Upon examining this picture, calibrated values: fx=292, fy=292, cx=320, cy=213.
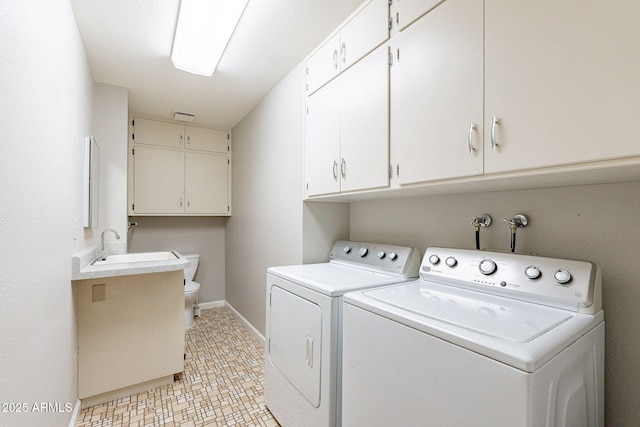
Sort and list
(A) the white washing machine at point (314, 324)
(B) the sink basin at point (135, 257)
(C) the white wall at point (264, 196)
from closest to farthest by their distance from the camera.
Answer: (A) the white washing machine at point (314, 324)
(C) the white wall at point (264, 196)
(B) the sink basin at point (135, 257)

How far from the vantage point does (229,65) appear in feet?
7.48

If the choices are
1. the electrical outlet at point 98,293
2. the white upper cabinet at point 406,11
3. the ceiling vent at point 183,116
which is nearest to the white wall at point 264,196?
the ceiling vent at point 183,116

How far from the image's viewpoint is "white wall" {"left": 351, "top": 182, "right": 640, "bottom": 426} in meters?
1.01

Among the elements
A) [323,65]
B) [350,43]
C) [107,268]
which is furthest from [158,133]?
[350,43]

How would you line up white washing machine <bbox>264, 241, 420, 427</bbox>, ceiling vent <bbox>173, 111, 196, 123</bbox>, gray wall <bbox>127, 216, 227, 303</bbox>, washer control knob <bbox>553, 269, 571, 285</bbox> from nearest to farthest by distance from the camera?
1. washer control knob <bbox>553, 269, 571, 285</bbox>
2. white washing machine <bbox>264, 241, 420, 427</bbox>
3. ceiling vent <bbox>173, 111, 196, 123</bbox>
4. gray wall <bbox>127, 216, 227, 303</bbox>

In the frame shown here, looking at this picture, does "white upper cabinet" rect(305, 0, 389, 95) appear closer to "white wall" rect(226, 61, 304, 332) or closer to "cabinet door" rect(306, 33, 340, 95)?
"cabinet door" rect(306, 33, 340, 95)

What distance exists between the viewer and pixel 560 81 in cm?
86

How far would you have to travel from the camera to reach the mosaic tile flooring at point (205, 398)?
1797 mm

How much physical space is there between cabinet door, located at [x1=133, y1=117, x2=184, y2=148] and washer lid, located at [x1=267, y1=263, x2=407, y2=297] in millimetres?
2518

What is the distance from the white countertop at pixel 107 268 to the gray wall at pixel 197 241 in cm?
147

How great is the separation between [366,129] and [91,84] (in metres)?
2.34

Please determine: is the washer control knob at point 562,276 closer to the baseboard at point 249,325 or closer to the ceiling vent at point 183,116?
the baseboard at point 249,325

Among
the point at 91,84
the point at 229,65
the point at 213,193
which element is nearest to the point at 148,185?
the point at 213,193

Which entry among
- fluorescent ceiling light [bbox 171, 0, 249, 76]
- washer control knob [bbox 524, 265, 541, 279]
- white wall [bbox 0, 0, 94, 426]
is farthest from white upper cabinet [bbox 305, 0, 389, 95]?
white wall [bbox 0, 0, 94, 426]
